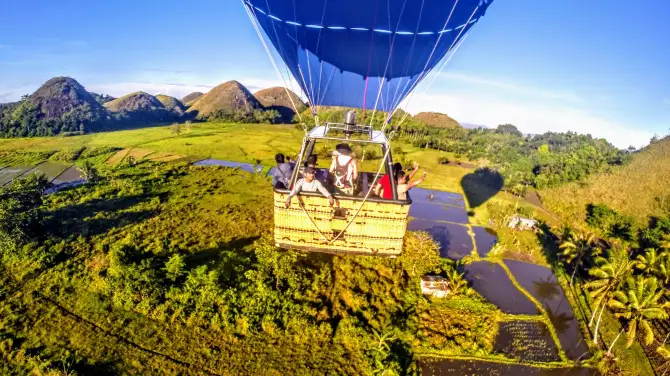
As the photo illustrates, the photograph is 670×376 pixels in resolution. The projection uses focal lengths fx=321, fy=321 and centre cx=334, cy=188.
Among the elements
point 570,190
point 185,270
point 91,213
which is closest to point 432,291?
point 185,270

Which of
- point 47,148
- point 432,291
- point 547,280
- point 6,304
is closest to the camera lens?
point 6,304

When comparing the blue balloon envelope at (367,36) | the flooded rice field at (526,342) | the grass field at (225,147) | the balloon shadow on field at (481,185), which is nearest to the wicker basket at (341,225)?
the blue balloon envelope at (367,36)

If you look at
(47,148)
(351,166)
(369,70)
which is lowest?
(47,148)

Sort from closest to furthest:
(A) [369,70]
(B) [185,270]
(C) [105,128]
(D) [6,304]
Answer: (A) [369,70]
(D) [6,304]
(B) [185,270]
(C) [105,128]

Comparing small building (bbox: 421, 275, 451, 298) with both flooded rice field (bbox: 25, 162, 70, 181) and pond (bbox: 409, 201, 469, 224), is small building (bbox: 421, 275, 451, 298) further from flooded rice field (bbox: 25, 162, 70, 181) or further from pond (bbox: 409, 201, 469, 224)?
flooded rice field (bbox: 25, 162, 70, 181)

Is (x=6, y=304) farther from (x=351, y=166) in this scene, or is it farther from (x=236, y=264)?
(x=351, y=166)

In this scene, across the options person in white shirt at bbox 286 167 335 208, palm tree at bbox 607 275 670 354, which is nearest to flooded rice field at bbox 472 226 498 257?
palm tree at bbox 607 275 670 354

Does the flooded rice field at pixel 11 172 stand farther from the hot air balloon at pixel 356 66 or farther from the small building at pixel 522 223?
the small building at pixel 522 223
